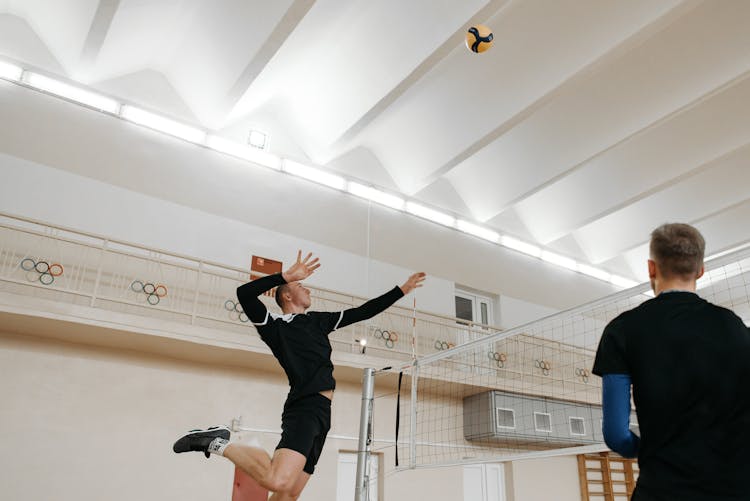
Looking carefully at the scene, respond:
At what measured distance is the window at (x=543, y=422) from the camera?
11.4 metres

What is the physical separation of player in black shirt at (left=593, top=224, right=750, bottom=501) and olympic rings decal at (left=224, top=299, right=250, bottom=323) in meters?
8.19

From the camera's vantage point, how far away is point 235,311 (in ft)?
32.9

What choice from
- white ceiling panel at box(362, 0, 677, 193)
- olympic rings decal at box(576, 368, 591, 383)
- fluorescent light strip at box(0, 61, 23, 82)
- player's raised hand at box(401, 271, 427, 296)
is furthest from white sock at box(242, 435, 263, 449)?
olympic rings decal at box(576, 368, 591, 383)

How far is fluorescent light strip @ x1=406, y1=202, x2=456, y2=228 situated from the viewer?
11.7 m

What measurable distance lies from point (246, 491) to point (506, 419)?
15.6 ft

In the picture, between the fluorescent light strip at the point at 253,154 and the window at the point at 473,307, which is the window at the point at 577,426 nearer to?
the window at the point at 473,307

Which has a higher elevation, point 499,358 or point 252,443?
point 499,358

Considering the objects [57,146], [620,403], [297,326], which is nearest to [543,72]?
[297,326]

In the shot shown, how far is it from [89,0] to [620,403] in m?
8.74

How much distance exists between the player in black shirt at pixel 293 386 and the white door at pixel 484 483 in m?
A: 8.20

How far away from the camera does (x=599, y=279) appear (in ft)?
48.6

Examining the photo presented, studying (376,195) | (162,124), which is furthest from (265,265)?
(162,124)

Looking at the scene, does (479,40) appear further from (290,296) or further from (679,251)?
(679,251)

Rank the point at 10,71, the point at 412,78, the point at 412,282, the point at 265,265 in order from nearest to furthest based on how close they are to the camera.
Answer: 1. the point at 412,282
2. the point at 10,71
3. the point at 412,78
4. the point at 265,265
